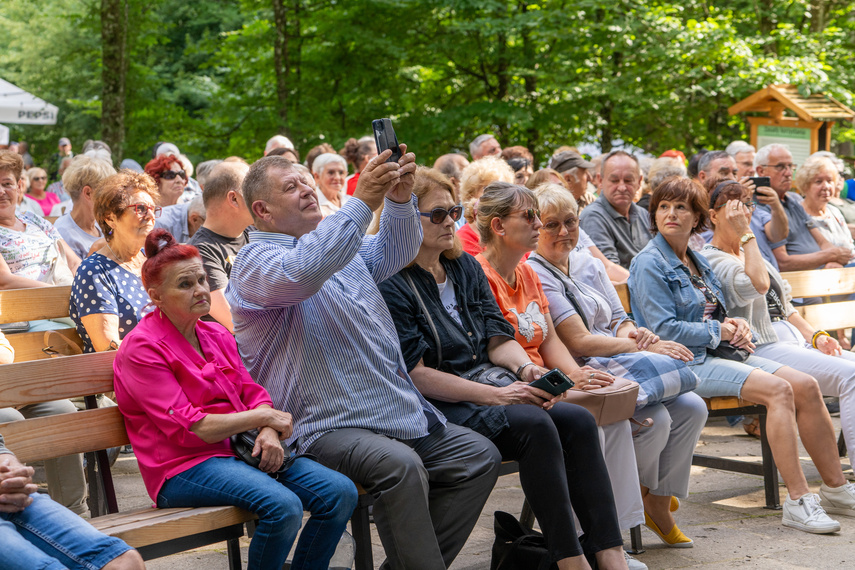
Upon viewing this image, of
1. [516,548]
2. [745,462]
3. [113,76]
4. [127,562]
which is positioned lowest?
[745,462]

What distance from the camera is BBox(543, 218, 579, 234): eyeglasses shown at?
428cm

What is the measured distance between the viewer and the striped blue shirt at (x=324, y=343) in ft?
9.87

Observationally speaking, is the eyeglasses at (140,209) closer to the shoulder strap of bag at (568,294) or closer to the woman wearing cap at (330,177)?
the shoulder strap of bag at (568,294)

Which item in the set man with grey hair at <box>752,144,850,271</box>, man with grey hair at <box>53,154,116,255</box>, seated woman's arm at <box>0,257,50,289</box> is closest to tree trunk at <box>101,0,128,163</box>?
man with grey hair at <box>53,154,116,255</box>

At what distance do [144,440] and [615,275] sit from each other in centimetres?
363

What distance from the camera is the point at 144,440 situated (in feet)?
9.74

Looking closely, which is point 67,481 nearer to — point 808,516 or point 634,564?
point 634,564

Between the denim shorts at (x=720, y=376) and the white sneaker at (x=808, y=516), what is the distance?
60 centimetres

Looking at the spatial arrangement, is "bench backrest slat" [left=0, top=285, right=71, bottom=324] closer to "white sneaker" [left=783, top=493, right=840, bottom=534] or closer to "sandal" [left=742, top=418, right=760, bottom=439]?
"white sneaker" [left=783, top=493, right=840, bottom=534]

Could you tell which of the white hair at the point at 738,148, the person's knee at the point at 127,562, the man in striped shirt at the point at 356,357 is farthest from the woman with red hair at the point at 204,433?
the white hair at the point at 738,148

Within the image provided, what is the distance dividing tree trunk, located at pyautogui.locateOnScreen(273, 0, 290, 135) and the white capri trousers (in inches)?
405

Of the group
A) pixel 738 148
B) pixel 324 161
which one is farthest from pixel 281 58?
pixel 738 148

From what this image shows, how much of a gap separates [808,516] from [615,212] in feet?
8.34

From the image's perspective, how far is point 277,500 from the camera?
2.79m
